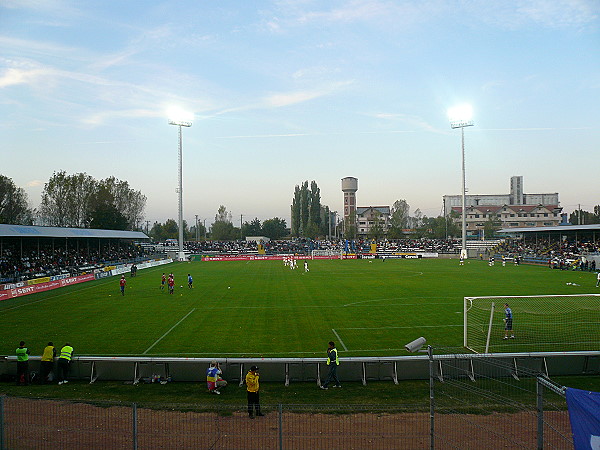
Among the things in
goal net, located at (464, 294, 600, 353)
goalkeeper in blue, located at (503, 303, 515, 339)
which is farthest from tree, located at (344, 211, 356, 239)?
goalkeeper in blue, located at (503, 303, 515, 339)

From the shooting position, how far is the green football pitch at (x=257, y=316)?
18.7m

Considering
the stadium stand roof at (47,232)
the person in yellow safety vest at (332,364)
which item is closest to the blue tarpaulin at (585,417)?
the person in yellow safety vest at (332,364)

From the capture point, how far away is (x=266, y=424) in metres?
11.0

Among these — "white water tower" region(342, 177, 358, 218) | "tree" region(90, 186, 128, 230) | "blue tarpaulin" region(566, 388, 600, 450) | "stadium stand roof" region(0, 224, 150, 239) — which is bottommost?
"blue tarpaulin" region(566, 388, 600, 450)

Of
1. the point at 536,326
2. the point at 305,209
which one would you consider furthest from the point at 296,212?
the point at 536,326

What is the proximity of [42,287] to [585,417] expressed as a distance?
42350 millimetres

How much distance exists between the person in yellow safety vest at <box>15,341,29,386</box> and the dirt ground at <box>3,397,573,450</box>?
2214mm

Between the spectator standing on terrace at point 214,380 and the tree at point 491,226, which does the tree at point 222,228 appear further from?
the spectator standing on terrace at point 214,380

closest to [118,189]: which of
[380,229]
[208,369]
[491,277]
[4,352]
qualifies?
[380,229]

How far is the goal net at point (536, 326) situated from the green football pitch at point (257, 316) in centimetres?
35

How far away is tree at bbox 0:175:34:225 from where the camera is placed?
250 feet

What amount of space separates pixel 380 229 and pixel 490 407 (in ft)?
369

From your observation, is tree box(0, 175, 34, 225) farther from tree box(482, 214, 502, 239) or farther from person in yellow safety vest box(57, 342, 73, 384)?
tree box(482, 214, 502, 239)

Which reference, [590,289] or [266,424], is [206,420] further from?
[590,289]
